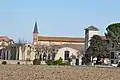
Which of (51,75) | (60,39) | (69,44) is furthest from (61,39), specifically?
(51,75)

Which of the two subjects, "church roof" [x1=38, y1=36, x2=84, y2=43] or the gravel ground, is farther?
"church roof" [x1=38, y1=36, x2=84, y2=43]

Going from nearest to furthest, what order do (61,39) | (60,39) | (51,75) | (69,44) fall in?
(51,75)
(69,44)
(61,39)
(60,39)

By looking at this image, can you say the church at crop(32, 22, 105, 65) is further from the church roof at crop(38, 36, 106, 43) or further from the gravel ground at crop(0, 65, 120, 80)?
the gravel ground at crop(0, 65, 120, 80)

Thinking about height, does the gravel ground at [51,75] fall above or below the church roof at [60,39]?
below

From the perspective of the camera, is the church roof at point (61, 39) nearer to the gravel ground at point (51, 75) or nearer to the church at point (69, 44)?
the church at point (69, 44)

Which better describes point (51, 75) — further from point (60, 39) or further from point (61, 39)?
point (60, 39)

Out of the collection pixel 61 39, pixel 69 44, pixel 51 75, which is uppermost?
pixel 61 39

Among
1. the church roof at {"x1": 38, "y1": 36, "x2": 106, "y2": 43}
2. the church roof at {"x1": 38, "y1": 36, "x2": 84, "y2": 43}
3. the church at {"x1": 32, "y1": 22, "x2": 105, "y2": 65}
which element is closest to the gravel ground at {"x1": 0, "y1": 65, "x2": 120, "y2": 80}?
the church at {"x1": 32, "y1": 22, "x2": 105, "y2": 65}

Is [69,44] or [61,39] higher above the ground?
[61,39]

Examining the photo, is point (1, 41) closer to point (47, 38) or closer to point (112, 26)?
point (47, 38)

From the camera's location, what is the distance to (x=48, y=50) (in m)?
98.4

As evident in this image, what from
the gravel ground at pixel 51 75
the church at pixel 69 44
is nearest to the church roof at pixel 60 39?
the church at pixel 69 44

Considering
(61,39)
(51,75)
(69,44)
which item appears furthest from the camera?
(61,39)

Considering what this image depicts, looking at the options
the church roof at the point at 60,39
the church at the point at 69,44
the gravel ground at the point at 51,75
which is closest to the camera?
the gravel ground at the point at 51,75
